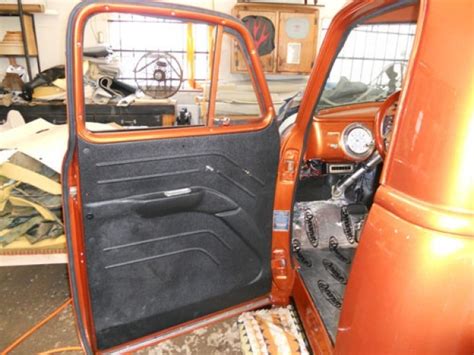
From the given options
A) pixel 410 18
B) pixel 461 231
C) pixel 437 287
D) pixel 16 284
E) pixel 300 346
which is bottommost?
pixel 16 284

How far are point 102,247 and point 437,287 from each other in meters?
1.08

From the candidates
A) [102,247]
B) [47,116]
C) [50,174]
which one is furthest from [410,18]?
[47,116]

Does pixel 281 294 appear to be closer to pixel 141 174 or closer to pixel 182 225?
pixel 182 225

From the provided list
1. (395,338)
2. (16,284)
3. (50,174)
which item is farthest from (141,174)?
(16,284)

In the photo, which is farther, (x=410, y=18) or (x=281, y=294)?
(x=281, y=294)

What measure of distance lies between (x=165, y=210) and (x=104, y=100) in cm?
277

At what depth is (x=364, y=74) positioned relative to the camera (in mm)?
5535

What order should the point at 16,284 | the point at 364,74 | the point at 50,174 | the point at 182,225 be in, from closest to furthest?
the point at 182,225
the point at 50,174
the point at 16,284
the point at 364,74

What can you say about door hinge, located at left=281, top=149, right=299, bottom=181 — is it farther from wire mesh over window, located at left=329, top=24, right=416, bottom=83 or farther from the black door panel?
wire mesh over window, located at left=329, top=24, right=416, bottom=83

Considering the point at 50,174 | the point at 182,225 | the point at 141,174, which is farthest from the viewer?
the point at 50,174

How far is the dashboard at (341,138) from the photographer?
1932 millimetres

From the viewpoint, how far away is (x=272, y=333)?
1.61 meters

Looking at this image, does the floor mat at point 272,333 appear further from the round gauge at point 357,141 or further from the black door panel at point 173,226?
the round gauge at point 357,141

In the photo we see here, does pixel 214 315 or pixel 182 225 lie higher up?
pixel 182 225
